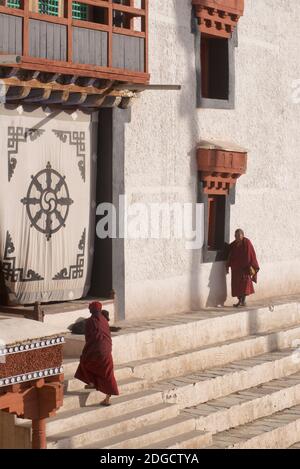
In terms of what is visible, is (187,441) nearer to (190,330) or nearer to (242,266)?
(190,330)

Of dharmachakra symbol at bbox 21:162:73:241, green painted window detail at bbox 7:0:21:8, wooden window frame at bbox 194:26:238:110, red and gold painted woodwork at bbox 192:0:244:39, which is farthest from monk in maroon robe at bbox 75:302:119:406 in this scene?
red and gold painted woodwork at bbox 192:0:244:39

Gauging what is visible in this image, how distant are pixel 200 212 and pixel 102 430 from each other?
5903 mm

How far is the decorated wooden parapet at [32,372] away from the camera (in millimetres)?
9922

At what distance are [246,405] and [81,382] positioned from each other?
2.40 metres

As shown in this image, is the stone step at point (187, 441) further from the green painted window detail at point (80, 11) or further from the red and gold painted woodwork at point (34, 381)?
the green painted window detail at point (80, 11)

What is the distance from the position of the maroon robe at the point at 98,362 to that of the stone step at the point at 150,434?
1.70 ft

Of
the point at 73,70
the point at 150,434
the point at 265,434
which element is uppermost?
the point at 73,70

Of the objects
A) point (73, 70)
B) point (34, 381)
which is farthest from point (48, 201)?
point (34, 381)

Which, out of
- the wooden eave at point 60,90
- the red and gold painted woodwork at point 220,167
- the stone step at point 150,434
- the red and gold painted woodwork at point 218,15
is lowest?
the stone step at point 150,434

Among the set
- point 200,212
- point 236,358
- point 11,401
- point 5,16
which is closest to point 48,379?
point 11,401

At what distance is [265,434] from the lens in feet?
43.2

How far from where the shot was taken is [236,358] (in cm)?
1549

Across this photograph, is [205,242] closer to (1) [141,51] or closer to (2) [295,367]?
(2) [295,367]

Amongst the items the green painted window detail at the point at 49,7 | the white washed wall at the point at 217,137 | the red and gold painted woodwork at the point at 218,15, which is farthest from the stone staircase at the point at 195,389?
the red and gold painted woodwork at the point at 218,15
